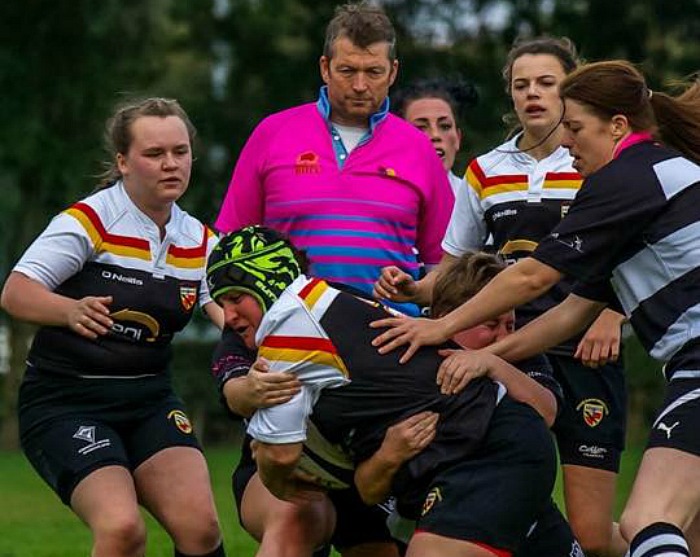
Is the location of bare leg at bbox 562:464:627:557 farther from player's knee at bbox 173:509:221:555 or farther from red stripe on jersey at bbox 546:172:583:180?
player's knee at bbox 173:509:221:555

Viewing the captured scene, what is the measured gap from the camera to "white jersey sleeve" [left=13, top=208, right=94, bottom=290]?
21.4 feet

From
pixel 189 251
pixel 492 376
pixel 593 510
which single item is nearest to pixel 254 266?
pixel 492 376

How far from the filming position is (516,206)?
278 inches

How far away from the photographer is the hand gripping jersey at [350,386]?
514cm

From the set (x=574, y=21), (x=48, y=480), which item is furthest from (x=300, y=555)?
(x=574, y=21)

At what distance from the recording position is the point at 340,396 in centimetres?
524

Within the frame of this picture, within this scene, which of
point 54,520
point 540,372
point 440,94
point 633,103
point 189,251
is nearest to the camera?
point 633,103

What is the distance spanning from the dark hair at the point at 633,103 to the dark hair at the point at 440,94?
2594mm

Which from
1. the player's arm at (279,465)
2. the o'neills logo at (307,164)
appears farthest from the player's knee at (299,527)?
the o'neills logo at (307,164)

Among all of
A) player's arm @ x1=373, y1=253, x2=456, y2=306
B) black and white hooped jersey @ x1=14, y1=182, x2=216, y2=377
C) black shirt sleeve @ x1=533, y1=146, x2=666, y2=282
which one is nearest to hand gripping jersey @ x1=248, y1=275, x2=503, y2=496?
black shirt sleeve @ x1=533, y1=146, x2=666, y2=282

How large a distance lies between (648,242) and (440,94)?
3025 millimetres

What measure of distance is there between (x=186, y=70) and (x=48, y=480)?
2304cm

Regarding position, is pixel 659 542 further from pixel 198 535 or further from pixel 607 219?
pixel 198 535

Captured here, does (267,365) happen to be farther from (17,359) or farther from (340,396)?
(17,359)
